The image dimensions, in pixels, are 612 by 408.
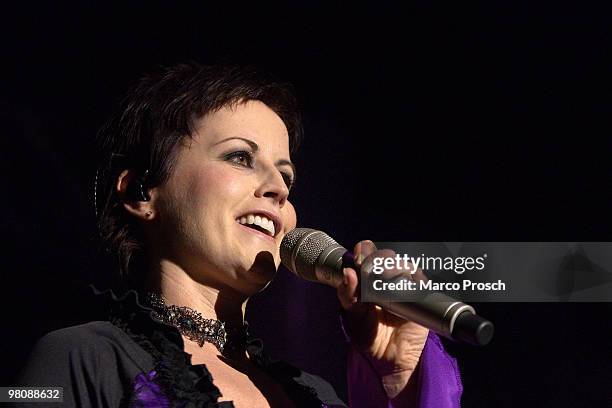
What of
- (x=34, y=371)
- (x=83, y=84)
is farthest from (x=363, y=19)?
(x=34, y=371)

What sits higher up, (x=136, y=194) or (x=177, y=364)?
(x=136, y=194)

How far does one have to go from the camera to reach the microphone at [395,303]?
1.00 meters

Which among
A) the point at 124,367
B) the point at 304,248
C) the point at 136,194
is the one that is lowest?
the point at 124,367

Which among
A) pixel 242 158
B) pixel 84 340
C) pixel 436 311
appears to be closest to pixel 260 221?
pixel 242 158

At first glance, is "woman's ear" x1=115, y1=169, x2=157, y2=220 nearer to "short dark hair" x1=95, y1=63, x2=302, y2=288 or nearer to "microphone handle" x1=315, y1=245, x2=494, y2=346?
"short dark hair" x1=95, y1=63, x2=302, y2=288

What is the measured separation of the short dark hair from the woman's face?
0.11ft

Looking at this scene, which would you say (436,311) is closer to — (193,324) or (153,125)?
(193,324)

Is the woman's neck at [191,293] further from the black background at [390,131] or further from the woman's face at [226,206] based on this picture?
the black background at [390,131]

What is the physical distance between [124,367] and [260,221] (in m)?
0.40

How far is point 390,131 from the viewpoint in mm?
2379

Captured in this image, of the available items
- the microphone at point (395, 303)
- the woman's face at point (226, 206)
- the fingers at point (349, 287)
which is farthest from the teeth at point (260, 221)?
the fingers at point (349, 287)

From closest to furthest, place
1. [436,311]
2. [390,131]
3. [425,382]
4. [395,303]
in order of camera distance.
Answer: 1. [436,311]
2. [395,303]
3. [425,382]
4. [390,131]

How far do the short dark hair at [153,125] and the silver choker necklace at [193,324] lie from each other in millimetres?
182

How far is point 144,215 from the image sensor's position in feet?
5.29
